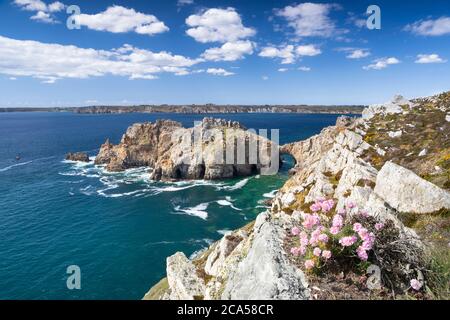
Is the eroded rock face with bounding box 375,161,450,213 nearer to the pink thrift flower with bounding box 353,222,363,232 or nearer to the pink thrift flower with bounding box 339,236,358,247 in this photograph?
the pink thrift flower with bounding box 353,222,363,232

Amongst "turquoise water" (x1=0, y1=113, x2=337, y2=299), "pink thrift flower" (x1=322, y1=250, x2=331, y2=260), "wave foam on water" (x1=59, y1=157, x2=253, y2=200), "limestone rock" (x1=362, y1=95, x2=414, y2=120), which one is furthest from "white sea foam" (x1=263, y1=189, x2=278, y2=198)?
"pink thrift flower" (x1=322, y1=250, x2=331, y2=260)

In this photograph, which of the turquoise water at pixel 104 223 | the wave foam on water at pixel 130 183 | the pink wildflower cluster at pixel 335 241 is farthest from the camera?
the wave foam on water at pixel 130 183

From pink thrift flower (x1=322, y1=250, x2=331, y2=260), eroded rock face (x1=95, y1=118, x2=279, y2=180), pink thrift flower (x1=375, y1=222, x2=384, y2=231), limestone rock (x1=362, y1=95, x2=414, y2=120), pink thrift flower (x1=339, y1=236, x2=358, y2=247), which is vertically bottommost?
eroded rock face (x1=95, y1=118, x2=279, y2=180)

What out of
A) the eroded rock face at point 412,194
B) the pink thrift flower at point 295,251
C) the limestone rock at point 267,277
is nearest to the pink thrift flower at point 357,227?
the pink thrift flower at point 295,251

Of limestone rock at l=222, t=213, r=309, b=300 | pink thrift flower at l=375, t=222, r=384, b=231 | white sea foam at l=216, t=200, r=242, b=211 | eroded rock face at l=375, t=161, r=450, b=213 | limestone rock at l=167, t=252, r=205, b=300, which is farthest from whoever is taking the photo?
white sea foam at l=216, t=200, r=242, b=211

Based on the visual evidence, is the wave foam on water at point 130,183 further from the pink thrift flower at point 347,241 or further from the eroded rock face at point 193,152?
the pink thrift flower at point 347,241
